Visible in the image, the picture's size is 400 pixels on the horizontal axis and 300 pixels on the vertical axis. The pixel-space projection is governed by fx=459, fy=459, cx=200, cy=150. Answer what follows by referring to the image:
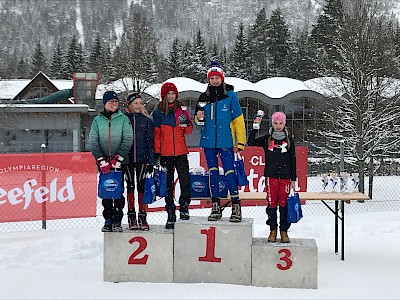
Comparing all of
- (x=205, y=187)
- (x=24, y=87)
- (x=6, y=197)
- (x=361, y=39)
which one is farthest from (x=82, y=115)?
(x=205, y=187)

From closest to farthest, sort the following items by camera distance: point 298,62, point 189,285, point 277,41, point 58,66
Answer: point 189,285, point 298,62, point 277,41, point 58,66

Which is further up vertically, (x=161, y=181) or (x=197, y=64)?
(x=197, y=64)

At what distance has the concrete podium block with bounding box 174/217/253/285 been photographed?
548 cm

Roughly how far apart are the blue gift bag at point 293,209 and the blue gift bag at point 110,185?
209cm

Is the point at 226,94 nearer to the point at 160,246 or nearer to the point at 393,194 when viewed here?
the point at 160,246

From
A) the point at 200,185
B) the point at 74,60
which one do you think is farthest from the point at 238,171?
the point at 74,60

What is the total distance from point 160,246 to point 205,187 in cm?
104

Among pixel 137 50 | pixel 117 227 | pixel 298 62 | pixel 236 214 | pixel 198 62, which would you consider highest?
pixel 198 62

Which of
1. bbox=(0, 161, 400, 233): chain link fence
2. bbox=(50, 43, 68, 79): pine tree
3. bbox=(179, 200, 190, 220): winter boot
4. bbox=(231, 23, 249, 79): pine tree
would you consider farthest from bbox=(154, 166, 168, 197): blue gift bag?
bbox=(50, 43, 68, 79): pine tree

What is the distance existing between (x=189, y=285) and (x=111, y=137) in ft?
6.52

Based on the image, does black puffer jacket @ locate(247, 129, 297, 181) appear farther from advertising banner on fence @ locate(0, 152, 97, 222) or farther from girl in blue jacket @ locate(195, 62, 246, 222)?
advertising banner on fence @ locate(0, 152, 97, 222)

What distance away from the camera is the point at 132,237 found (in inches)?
221

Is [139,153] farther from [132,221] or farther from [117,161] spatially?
[132,221]

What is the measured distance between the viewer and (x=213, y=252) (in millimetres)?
5496
